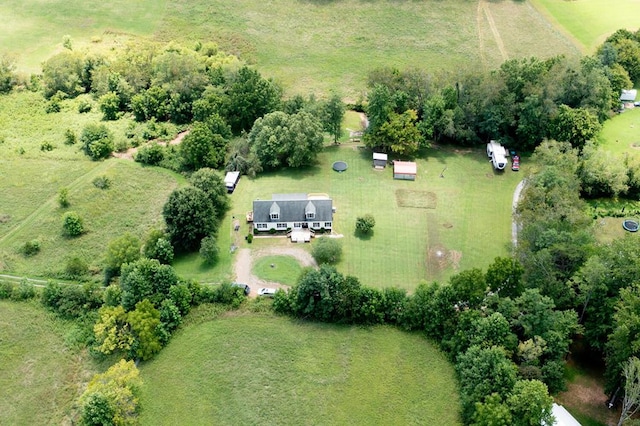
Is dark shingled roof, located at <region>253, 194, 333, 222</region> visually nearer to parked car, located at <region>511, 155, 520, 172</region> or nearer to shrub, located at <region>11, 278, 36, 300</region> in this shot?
shrub, located at <region>11, 278, 36, 300</region>

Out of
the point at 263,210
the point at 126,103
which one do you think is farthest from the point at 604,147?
the point at 126,103

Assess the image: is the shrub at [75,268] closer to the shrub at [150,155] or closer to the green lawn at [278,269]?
the green lawn at [278,269]

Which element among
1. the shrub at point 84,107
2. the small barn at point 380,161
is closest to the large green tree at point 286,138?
the small barn at point 380,161

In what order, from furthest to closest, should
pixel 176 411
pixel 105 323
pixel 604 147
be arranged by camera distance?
pixel 604 147 → pixel 105 323 → pixel 176 411

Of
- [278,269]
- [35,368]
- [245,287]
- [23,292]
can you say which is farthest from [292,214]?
[35,368]

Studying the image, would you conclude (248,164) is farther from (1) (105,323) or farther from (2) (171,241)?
(1) (105,323)

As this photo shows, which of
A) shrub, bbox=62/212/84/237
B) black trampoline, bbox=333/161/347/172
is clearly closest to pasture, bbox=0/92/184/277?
shrub, bbox=62/212/84/237
